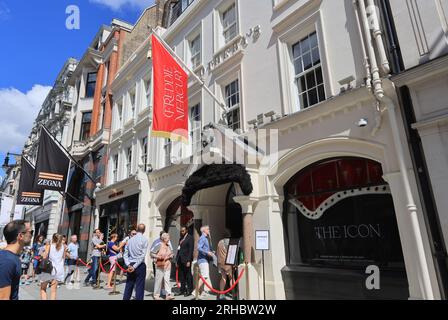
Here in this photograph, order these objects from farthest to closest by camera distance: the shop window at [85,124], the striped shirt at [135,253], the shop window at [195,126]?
the shop window at [85,124], the shop window at [195,126], the striped shirt at [135,253]

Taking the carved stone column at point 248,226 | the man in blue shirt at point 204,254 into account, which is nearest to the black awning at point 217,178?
the carved stone column at point 248,226

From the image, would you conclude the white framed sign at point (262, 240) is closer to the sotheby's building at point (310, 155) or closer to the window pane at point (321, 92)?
the sotheby's building at point (310, 155)

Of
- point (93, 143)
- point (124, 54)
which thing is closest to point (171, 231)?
point (93, 143)

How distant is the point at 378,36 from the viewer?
6.08m

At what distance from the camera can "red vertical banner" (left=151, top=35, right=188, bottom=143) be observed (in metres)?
9.25

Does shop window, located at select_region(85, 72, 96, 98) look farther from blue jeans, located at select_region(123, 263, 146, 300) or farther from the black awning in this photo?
blue jeans, located at select_region(123, 263, 146, 300)

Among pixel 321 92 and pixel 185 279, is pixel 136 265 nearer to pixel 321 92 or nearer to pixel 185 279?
pixel 185 279

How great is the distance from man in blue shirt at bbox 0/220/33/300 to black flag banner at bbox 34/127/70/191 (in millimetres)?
14579

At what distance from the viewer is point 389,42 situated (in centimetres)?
612

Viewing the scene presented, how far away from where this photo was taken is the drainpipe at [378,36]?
→ 5.91m

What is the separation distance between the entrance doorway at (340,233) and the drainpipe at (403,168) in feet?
2.14

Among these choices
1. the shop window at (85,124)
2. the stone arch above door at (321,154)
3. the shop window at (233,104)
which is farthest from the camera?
the shop window at (85,124)

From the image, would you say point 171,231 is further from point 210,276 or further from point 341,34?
point 341,34

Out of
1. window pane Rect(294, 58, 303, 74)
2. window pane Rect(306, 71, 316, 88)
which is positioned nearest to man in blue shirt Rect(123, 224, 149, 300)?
window pane Rect(306, 71, 316, 88)
